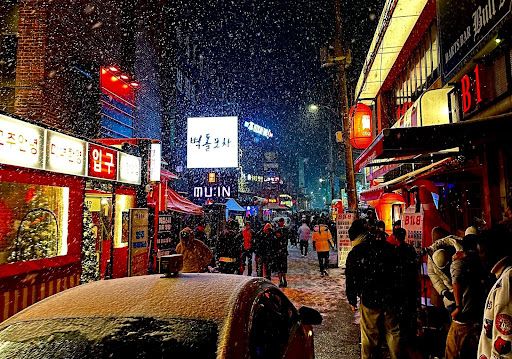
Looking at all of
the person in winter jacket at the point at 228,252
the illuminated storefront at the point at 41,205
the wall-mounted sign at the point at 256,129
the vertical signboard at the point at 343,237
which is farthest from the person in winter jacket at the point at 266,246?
the wall-mounted sign at the point at 256,129

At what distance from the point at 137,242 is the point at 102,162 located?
2303 mm

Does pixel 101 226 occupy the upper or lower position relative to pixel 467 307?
upper

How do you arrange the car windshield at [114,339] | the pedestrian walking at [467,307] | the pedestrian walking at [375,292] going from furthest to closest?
the pedestrian walking at [375,292] < the pedestrian walking at [467,307] < the car windshield at [114,339]

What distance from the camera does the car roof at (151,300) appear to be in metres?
2.54

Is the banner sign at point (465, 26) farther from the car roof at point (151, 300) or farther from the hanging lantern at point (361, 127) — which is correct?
the hanging lantern at point (361, 127)

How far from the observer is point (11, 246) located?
822 centimetres

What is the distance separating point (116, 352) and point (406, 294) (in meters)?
4.11

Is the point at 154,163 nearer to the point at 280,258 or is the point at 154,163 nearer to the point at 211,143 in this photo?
the point at 280,258

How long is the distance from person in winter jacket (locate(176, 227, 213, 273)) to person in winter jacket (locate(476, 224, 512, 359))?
20.1 ft

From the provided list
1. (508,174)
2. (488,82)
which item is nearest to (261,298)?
(508,174)

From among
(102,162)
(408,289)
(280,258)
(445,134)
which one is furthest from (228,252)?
(445,134)

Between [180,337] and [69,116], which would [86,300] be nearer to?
[180,337]

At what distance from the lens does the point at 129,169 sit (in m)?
11.8

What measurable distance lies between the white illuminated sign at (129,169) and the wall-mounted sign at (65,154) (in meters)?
1.93
